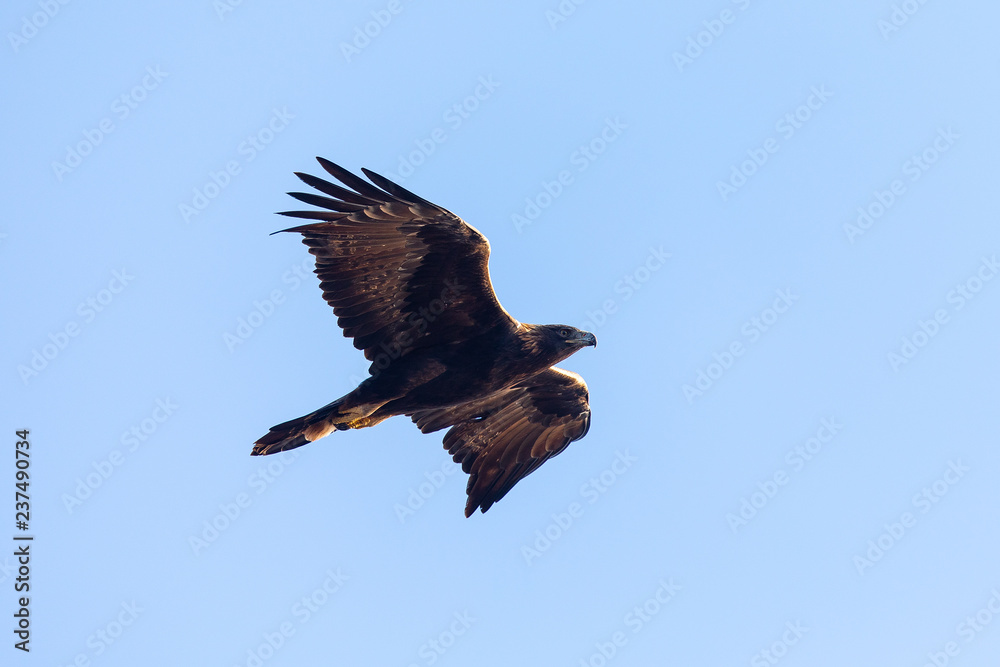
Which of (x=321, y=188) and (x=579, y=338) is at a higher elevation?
(x=579, y=338)

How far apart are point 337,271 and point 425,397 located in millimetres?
1971

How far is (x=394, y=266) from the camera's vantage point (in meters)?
13.2

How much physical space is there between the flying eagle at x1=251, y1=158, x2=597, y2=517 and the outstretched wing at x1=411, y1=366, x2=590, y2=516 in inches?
60.7

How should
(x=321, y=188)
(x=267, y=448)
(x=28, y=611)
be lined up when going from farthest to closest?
(x=28, y=611)
(x=267, y=448)
(x=321, y=188)

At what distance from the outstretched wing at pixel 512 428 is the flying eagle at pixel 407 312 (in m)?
1.54

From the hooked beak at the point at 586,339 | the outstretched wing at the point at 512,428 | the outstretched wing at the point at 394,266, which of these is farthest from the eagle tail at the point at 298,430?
the hooked beak at the point at 586,339

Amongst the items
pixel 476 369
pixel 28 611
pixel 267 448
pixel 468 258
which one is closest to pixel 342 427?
pixel 267 448

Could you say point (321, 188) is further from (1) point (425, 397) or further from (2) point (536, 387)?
(2) point (536, 387)

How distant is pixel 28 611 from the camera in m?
14.7

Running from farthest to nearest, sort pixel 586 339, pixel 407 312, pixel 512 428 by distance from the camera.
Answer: pixel 512 428, pixel 586 339, pixel 407 312

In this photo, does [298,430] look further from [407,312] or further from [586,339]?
[586,339]

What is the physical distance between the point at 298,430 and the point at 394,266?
7.84 ft

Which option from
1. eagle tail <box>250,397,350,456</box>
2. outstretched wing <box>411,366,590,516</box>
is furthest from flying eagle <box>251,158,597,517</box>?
outstretched wing <box>411,366,590,516</box>

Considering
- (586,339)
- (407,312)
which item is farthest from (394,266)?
(586,339)
